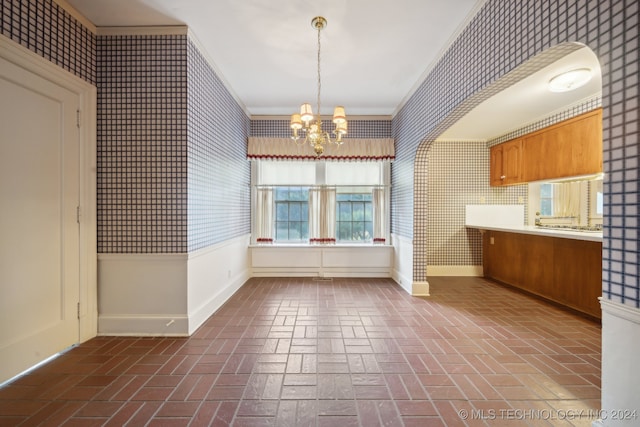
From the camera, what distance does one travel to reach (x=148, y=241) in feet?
8.52

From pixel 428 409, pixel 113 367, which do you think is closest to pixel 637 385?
pixel 428 409

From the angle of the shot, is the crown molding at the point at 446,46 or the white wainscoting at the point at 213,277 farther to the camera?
the white wainscoting at the point at 213,277

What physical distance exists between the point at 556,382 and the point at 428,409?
39.8 inches

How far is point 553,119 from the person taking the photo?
13.2ft

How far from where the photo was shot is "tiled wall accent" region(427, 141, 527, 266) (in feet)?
16.5

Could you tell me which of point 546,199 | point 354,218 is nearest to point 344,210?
point 354,218

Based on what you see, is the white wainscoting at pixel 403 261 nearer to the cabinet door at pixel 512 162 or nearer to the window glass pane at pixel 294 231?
the window glass pane at pixel 294 231

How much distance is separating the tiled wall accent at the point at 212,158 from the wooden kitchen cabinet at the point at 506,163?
14.3ft

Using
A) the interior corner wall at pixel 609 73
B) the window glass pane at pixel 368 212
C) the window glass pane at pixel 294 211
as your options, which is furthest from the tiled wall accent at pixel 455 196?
the interior corner wall at pixel 609 73

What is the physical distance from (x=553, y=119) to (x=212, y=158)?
187 inches

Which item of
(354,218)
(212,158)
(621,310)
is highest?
(212,158)

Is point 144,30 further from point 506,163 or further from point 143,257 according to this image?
point 506,163

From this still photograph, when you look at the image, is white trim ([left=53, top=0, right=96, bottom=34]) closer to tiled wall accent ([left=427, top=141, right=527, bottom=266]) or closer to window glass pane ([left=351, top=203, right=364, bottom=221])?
window glass pane ([left=351, top=203, right=364, bottom=221])

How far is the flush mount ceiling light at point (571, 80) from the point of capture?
2.78m
